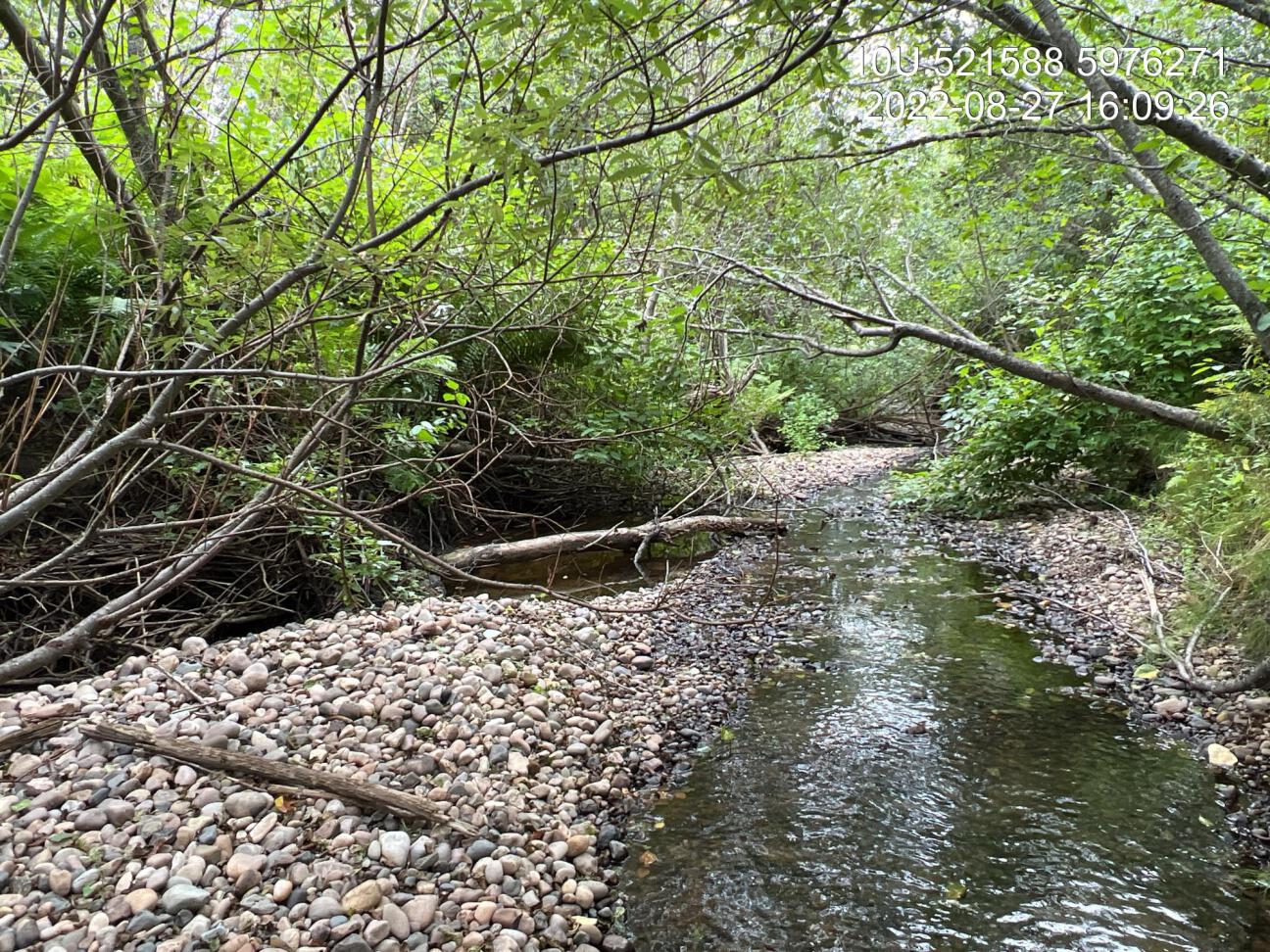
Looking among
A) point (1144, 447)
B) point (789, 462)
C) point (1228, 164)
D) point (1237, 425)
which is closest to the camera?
point (1228, 164)

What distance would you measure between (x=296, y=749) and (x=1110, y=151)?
5942mm

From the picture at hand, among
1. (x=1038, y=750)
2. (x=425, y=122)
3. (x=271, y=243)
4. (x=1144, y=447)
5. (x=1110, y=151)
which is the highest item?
(x=1110, y=151)

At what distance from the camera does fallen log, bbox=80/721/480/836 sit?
245cm

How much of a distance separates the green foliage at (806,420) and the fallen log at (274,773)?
12893 mm

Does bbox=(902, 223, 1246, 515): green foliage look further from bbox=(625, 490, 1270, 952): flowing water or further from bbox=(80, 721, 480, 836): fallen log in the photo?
bbox=(80, 721, 480, 836): fallen log

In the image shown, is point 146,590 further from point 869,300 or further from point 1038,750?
point 869,300

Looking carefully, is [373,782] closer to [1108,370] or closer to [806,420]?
[1108,370]

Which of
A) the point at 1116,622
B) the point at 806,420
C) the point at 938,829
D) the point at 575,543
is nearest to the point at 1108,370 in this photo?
the point at 1116,622

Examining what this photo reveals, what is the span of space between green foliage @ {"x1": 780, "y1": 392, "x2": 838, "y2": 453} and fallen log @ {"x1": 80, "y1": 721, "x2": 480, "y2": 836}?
1289 centimetres

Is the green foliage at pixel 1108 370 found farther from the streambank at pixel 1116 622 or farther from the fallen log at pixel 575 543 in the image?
the fallen log at pixel 575 543

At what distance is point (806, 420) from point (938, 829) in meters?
12.8

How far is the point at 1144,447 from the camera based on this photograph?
6.55 metres

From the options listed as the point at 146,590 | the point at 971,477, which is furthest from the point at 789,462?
the point at 146,590

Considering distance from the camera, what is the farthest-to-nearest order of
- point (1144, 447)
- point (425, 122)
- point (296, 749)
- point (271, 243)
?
1. point (1144, 447)
2. point (425, 122)
3. point (296, 749)
4. point (271, 243)
